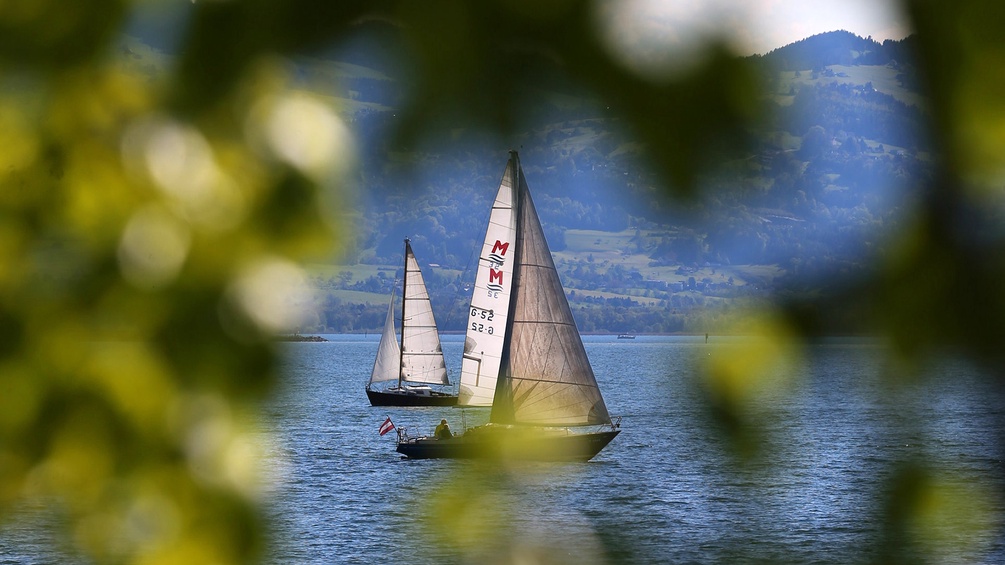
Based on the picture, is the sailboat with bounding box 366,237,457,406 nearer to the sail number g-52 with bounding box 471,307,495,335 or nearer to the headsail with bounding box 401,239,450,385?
the headsail with bounding box 401,239,450,385

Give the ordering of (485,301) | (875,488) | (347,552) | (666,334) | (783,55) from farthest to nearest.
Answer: (485,301)
(347,552)
(666,334)
(875,488)
(783,55)

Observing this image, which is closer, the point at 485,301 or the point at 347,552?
the point at 347,552

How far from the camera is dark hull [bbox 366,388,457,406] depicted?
60.6 meters

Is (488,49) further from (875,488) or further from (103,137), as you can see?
(875,488)

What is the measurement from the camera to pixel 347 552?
30797mm

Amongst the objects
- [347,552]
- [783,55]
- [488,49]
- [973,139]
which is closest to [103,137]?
[488,49]

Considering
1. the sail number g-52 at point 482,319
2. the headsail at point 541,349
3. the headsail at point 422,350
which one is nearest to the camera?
the headsail at point 541,349

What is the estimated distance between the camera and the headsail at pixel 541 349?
32156 millimetres

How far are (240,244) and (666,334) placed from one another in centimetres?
39

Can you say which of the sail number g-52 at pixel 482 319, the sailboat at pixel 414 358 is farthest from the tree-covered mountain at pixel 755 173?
the sailboat at pixel 414 358

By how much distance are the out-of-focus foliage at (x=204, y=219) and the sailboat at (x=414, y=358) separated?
4506 cm

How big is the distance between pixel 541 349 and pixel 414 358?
23.3 meters

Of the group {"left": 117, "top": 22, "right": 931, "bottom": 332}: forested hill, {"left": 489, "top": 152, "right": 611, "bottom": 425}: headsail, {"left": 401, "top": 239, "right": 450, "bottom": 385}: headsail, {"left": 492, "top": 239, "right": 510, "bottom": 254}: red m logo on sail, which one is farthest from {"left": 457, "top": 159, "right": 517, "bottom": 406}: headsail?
{"left": 117, "top": 22, "right": 931, "bottom": 332}: forested hill

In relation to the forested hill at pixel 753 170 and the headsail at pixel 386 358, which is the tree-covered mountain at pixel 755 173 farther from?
the headsail at pixel 386 358
